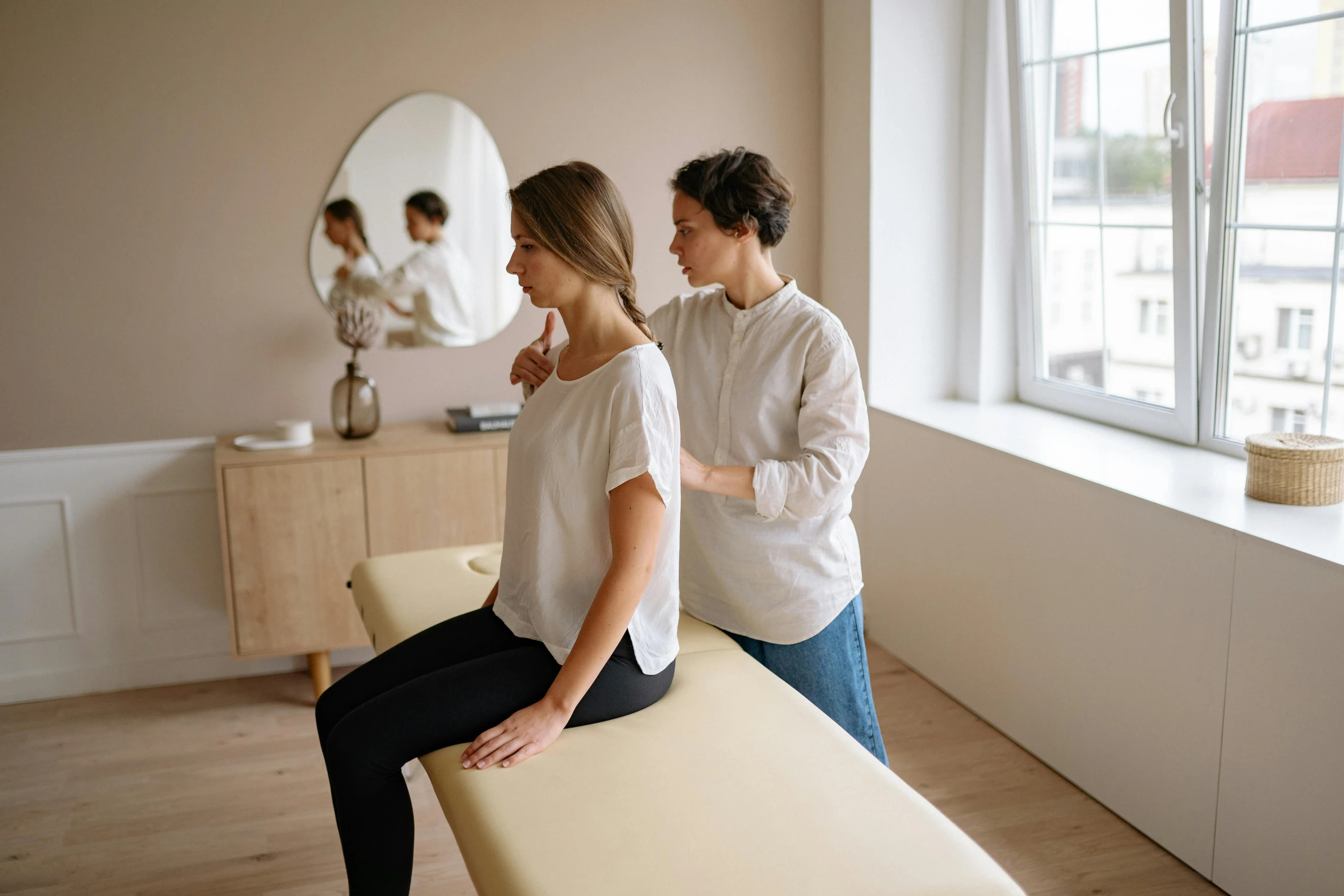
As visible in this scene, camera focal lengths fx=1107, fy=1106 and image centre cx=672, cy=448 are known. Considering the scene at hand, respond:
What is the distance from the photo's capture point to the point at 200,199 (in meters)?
3.20

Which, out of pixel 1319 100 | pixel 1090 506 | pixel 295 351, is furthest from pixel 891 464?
pixel 295 351

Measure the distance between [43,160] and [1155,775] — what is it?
324 cm

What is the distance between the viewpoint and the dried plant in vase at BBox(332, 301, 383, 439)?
320 centimetres

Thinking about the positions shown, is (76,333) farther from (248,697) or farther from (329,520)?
(248,697)

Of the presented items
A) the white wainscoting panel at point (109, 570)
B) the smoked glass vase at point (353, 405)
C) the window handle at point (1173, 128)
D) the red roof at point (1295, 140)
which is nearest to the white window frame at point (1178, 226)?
the window handle at point (1173, 128)

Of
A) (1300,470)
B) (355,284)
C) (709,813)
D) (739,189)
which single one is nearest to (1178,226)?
(1300,470)

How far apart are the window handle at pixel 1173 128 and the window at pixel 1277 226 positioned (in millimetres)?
74

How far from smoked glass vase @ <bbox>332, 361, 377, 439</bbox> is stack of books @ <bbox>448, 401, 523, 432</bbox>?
0.24 metres

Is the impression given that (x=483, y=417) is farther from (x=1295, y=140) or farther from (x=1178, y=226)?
(x=1295, y=140)

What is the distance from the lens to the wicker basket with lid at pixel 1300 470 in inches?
87.7

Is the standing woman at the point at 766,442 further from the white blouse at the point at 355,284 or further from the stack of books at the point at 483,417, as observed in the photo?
the white blouse at the point at 355,284

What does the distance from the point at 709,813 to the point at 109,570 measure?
2.54 meters

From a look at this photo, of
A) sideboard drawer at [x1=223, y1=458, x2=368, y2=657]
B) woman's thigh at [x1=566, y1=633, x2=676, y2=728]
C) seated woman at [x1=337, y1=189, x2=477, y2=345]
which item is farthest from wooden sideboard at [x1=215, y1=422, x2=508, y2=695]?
woman's thigh at [x1=566, y1=633, x2=676, y2=728]

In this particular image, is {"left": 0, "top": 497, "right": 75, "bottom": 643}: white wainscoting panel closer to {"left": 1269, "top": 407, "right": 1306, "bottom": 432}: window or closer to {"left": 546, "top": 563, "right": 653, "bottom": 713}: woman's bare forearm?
{"left": 546, "top": 563, "right": 653, "bottom": 713}: woman's bare forearm
